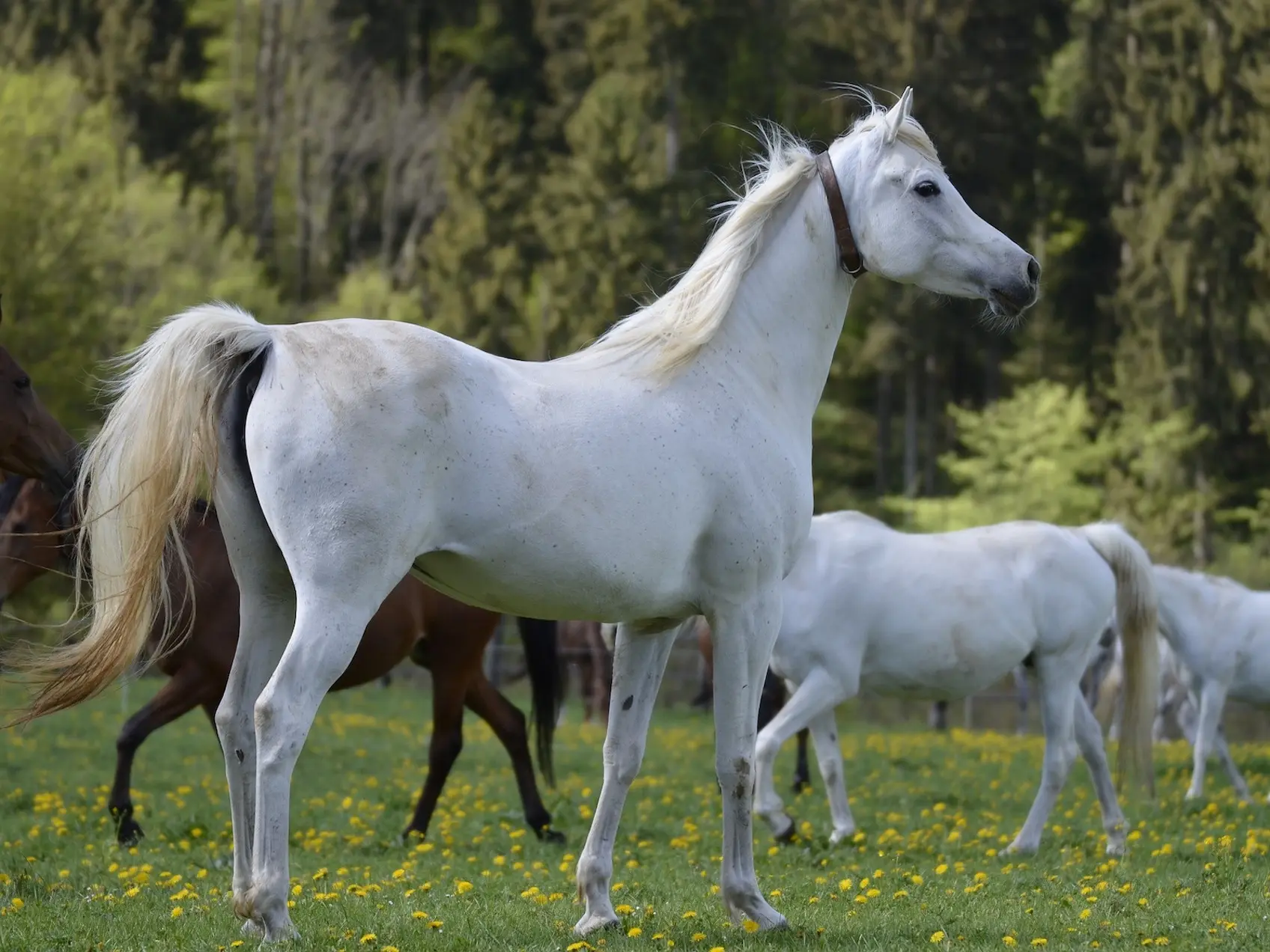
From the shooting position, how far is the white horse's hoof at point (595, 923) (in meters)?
5.16

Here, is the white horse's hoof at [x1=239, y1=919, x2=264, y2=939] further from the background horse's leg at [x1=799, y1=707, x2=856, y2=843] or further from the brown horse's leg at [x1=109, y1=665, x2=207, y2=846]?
the background horse's leg at [x1=799, y1=707, x2=856, y2=843]

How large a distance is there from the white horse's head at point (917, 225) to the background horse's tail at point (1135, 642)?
4306 millimetres

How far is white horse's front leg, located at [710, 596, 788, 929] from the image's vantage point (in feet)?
17.3

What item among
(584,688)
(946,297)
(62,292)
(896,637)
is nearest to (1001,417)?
(584,688)

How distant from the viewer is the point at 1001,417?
1345 inches

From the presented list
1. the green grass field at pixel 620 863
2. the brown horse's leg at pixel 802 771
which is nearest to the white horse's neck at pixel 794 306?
the green grass field at pixel 620 863

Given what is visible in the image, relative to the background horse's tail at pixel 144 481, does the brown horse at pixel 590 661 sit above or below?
below

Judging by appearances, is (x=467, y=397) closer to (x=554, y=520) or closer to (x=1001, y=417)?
(x=554, y=520)

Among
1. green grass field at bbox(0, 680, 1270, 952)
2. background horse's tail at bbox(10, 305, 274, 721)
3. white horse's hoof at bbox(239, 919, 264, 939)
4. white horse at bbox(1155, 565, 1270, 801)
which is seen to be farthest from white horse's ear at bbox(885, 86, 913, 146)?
white horse at bbox(1155, 565, 1270, 801)

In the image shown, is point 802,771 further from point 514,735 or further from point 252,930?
point 252,930

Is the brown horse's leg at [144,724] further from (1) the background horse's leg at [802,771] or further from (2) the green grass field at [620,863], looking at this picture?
(1) the background horse's leg at [802,771]

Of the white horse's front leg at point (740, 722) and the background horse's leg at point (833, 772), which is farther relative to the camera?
the background horse's leg at point (833, 772)

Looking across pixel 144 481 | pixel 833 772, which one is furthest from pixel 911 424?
pixel 144 481

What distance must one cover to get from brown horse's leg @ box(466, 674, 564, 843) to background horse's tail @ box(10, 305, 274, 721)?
483cm
